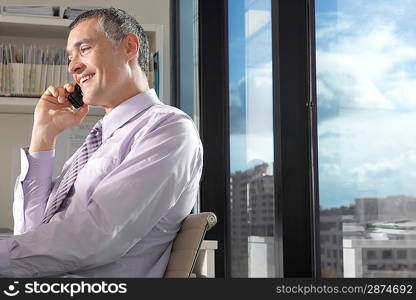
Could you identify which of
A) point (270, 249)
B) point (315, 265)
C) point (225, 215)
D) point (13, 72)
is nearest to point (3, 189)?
point (13, 72)

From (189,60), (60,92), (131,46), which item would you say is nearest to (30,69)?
(189,60)

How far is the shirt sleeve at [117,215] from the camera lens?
1.33 meters

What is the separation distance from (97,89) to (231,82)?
145 centimetres

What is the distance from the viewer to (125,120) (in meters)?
1.71

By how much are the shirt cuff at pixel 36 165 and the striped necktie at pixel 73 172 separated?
0.15m

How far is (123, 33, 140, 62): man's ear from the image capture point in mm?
1812

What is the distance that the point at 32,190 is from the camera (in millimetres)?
1866

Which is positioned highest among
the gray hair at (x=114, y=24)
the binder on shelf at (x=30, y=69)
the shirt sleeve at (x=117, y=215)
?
the binder on shelf at (x=30, y=69)

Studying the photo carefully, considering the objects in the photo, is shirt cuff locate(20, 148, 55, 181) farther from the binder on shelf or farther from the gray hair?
the binder on shelf

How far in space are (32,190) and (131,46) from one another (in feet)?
1.55

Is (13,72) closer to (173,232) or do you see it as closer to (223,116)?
(223,116)

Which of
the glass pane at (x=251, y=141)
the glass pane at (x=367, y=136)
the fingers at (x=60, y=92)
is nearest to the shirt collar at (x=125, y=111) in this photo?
the fingers at (x=60, y=92)

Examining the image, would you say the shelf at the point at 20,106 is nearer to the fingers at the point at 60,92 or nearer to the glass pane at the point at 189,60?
the glass pane at the point at 189,60

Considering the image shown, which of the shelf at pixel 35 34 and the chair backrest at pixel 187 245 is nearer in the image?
the chair backrest at pixel 187 245
